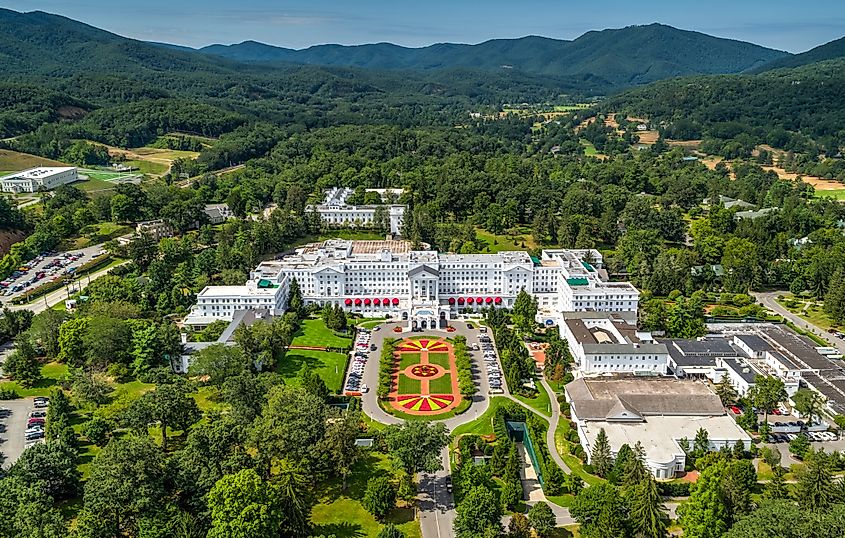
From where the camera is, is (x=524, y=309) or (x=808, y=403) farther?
(x=524, y=309)

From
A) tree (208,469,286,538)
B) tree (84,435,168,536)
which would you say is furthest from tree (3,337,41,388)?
tree (208,469,286,538)

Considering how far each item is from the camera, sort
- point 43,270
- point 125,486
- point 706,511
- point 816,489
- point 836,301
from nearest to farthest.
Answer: point 125,486 < point 706,511 < point 816,489 < point 836,301 < point 43,270

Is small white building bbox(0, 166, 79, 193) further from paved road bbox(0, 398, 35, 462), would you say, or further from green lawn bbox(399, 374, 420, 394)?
green lawn bbox(399, 374, 420, 394)

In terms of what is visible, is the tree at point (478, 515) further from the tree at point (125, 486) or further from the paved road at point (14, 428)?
the paved road at point (14, 428)

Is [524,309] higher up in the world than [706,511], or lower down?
higher up

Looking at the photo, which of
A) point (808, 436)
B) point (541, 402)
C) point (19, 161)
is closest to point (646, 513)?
point (541, 402)

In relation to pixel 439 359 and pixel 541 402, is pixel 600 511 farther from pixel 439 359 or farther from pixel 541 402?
pixel 439 359
